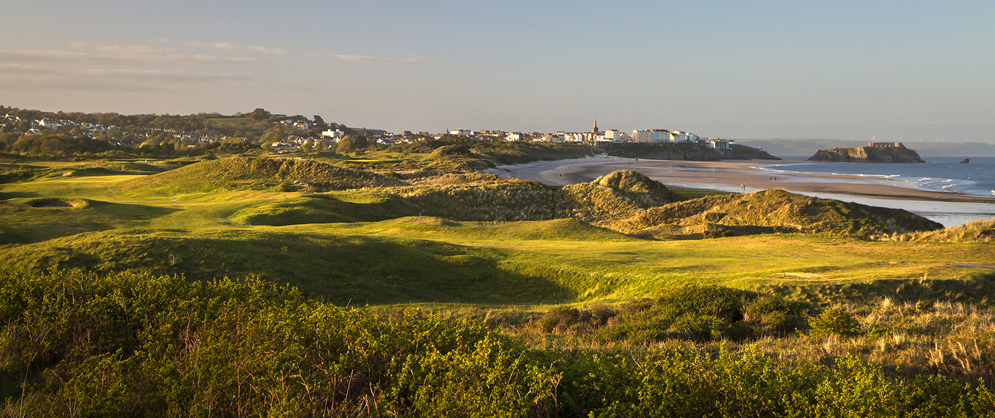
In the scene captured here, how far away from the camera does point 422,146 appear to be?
186 meters

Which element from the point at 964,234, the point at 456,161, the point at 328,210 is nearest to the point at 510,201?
the point at 328,210

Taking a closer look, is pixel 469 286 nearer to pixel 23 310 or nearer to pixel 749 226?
pixel 23 310

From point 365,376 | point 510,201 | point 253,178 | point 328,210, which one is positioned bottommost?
point 328,210

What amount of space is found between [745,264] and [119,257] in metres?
21.4

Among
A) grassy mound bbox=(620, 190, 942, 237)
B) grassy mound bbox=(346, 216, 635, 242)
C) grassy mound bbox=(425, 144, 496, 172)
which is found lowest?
grassy mound bbox=(346, 216, 635, 242)

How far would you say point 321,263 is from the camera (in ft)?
63.6

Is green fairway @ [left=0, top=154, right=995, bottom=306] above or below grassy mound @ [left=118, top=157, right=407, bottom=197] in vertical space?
Result: below

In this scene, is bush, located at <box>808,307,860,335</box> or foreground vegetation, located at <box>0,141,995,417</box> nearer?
foreground vegetation, located at <box>0,141,995,417</box>

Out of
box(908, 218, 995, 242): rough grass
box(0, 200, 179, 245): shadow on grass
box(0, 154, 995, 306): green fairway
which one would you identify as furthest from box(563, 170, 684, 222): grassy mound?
box(0, 200, 179, 245): shadow on grass

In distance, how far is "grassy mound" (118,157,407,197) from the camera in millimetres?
60094

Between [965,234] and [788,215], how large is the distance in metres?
13.2

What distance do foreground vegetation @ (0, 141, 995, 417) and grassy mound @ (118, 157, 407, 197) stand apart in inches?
1042

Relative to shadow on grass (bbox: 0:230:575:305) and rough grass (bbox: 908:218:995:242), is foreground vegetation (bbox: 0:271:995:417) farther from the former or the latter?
rough grass (bbox: 908:218:995:242)

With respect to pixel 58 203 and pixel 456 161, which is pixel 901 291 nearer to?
pixel 58 203
